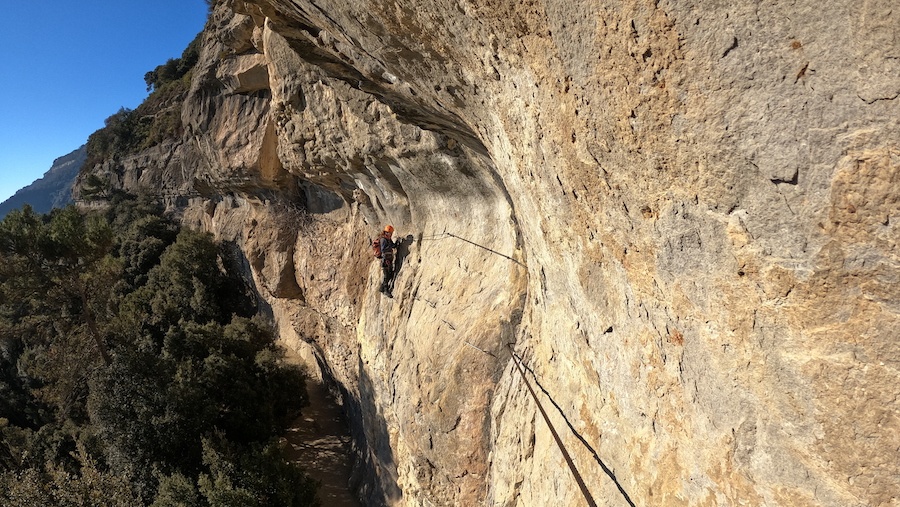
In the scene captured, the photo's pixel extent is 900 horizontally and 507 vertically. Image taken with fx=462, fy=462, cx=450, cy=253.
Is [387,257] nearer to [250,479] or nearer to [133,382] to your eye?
[250,479]

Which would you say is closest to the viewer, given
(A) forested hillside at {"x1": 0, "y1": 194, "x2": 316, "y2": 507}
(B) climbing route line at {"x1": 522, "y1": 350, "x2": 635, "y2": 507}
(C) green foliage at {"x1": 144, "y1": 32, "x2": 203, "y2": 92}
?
(B) climbing route line at {"x1": 522, "y1": 350, "x2": 635, "y2": 507}

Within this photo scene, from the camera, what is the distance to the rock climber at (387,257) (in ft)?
27.2

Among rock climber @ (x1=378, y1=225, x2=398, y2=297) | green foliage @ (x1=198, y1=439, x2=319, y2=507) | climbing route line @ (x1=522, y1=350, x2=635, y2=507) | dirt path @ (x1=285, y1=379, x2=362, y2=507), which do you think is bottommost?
dirt path @ (x1=285, y1=379, x2=362, y2=507)

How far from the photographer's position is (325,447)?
1177cm

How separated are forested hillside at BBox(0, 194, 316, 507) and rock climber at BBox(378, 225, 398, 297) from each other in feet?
12.4

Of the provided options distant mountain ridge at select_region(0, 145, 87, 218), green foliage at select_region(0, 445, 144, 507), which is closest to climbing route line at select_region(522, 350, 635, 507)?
green foliage at select_region(0, 445, 144, 507)

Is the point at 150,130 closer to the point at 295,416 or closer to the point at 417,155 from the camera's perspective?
the point at 295,416

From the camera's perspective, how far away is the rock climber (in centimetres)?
829

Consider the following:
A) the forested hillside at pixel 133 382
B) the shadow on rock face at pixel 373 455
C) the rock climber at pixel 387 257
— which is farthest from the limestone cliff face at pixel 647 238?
the forested hillside at pixel 133 382

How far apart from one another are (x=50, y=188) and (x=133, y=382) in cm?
17795

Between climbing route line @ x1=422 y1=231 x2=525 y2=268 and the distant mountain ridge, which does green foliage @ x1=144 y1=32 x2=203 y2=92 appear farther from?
the distant mountain ridge

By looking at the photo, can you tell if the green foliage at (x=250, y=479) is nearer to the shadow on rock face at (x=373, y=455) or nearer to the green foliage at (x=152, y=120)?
the shadow on rock face at (x=373, y=455)

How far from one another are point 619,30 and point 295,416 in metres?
12.0

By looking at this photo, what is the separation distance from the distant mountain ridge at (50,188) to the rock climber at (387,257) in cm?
14624
